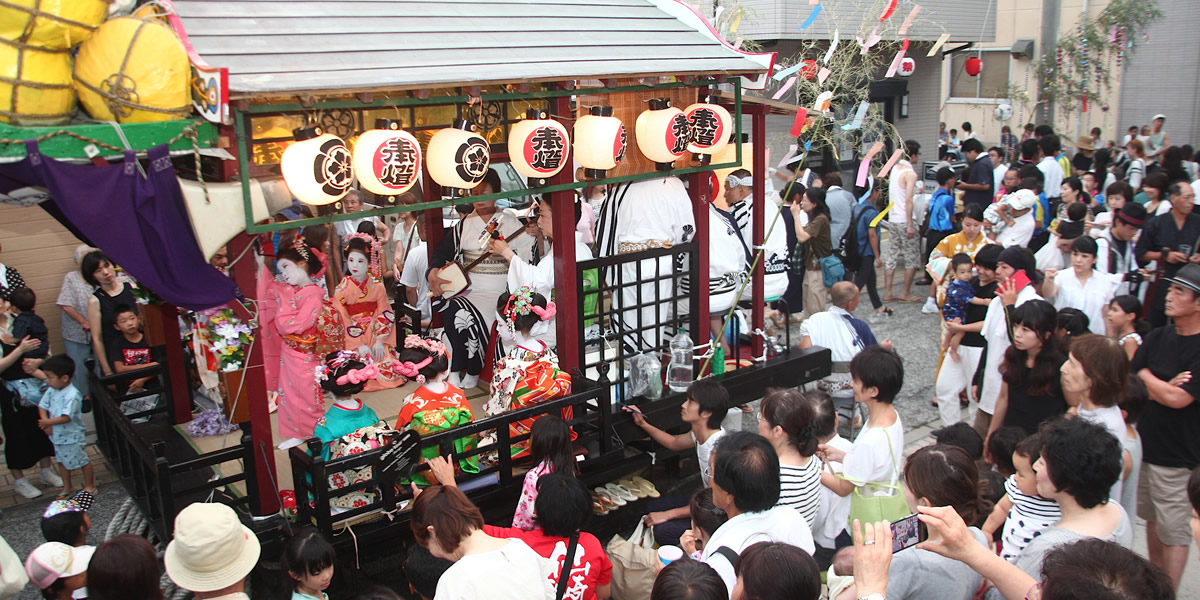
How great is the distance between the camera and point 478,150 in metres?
5.80

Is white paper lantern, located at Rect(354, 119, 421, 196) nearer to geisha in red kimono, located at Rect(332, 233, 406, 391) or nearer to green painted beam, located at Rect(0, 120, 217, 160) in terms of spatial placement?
green painted beam, located at Rect(0, 120, 217, 160)

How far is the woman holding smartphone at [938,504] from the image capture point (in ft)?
12.2

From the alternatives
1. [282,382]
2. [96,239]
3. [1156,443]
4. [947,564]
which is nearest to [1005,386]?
[1156,443]

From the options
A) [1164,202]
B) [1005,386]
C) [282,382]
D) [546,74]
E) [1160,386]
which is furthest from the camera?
[1164,202]

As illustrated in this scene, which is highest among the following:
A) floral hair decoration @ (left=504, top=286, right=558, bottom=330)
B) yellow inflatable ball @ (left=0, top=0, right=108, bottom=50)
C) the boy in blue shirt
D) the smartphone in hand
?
yellow inflatable ball @ (left=0, top=0, right=108, bottom=50)

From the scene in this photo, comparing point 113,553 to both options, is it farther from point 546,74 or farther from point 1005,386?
point 1005,386

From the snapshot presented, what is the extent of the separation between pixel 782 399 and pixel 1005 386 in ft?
8.18

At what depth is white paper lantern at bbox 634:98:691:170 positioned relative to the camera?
6.88 metres

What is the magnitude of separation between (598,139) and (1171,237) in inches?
254

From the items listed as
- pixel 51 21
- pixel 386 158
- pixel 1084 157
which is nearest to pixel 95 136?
pixel 51 21

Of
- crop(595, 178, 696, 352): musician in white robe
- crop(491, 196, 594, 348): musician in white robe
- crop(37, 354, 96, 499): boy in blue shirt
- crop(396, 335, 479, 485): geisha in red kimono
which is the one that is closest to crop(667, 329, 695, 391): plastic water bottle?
crop(595, 178, 696, 352): musician in white robe

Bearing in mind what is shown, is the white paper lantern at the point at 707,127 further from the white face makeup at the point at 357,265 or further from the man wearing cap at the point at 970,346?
the white face makeup at the point at 357,265

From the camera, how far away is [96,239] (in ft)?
16.1

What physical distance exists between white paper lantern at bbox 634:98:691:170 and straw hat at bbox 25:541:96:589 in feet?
15.4
